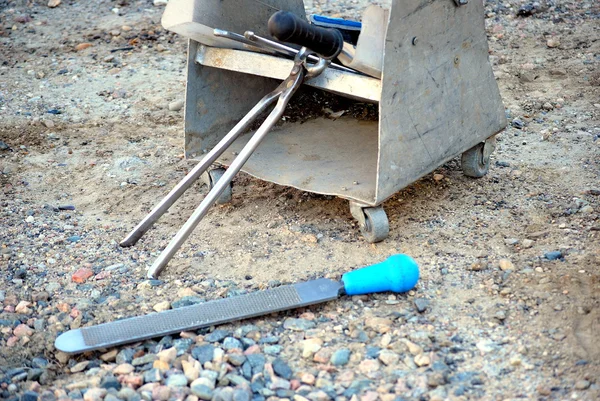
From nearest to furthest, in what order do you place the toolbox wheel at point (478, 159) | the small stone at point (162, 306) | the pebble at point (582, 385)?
1. the pebble at point (582, 385)
2. the small stone at point (162, 306)
3. the toolbox wheel at point (478, 159)

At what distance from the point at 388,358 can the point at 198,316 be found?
23.6 inches

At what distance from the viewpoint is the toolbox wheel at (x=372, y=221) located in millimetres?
2646

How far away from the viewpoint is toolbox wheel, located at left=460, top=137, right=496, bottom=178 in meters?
3.10

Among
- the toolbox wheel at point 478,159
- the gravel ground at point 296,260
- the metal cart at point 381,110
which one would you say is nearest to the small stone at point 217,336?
the gravel ground at point 296,260

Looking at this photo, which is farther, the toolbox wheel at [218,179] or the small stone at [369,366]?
the toolbox wheel at [218,179]

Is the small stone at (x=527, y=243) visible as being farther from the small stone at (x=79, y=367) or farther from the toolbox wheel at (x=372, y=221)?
the small stone at (x=79, y=367)

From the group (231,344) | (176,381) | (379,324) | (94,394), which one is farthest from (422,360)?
(94,394)

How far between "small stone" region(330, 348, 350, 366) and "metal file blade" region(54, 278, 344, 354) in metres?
0.24

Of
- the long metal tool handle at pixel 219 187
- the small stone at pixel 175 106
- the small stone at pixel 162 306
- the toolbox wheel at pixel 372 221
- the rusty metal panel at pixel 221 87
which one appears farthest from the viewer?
the small stone at pixel 175 106

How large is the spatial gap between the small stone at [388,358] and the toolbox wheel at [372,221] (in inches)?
25.2

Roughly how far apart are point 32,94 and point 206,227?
197cm

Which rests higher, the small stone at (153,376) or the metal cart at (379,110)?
the metal cart at (379,110)

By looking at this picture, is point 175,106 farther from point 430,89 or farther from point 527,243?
point 527,243

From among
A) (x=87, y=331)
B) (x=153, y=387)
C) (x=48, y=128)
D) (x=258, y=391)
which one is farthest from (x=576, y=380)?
(x=48, y=128)
